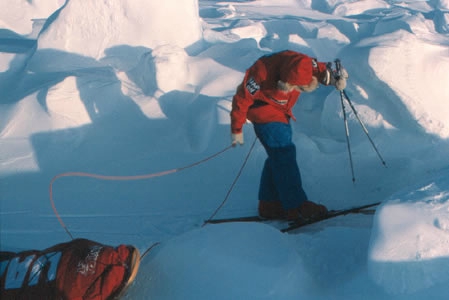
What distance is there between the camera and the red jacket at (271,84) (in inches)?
101

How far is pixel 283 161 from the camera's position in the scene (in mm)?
2889

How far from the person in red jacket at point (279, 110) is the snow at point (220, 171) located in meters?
0.27

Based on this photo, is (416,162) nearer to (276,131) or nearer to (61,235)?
(276,131)

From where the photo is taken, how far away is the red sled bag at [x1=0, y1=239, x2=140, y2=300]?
190cm

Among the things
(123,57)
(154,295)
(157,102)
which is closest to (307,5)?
(123,57)

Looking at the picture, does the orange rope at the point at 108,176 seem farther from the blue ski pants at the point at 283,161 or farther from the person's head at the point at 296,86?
the person's head at the point at 296,86

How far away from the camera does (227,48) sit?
18.6 feet

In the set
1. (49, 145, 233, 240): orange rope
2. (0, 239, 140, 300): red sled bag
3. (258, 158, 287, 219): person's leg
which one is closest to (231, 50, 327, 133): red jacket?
(258, 158, 287, 219): person's leg

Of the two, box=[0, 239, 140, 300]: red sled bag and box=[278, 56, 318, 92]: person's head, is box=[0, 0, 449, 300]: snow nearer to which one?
box=[0, 239, 140, 300]: red sled bag

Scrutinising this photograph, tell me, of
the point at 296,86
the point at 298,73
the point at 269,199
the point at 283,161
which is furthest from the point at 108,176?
the point at 298,73

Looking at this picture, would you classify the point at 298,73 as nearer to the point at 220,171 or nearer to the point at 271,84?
the point at 271,84

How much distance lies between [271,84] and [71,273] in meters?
1.61

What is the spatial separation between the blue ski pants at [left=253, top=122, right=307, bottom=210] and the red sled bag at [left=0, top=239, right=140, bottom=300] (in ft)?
4.06

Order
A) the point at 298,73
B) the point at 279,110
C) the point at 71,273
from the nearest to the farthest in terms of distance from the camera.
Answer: the point at 71,273
the point at 298,73
the point at 279,110
